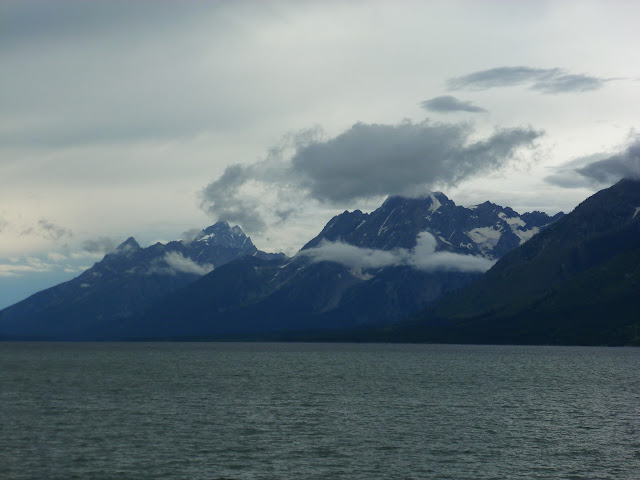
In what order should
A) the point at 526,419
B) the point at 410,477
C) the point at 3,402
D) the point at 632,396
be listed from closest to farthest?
the point at 410,477 < the point at 526,419 < the point at 3,402 < the point at 632,396

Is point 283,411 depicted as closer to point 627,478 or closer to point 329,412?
point 329,412

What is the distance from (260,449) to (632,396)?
349ft

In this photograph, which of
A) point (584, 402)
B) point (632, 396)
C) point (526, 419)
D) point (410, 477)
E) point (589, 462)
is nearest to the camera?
point (410, 477)

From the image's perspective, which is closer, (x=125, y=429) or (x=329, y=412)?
(x=125, y=429)

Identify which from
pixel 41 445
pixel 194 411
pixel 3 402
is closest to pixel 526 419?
pixel 194 411

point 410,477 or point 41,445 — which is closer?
point 410,477

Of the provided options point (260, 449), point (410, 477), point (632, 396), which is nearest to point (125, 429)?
point (260, 449)

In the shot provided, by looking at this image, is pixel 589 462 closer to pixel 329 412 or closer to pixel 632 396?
pixel 329 412

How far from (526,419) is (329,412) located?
3394 centimetres

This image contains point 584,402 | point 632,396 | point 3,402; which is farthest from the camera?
point 632,396

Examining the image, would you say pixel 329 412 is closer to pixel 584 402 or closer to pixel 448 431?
pixel 448 431

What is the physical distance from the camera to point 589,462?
95.8 metres

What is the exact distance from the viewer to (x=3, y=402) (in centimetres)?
14838

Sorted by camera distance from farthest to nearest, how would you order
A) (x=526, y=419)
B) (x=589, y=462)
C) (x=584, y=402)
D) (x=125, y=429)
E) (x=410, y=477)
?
1. (x=584, y=402)
2. (x=526, y=419)
3. (x=125, y=429)
4. (x=589, y=462)
5. (x=410, y=477)
